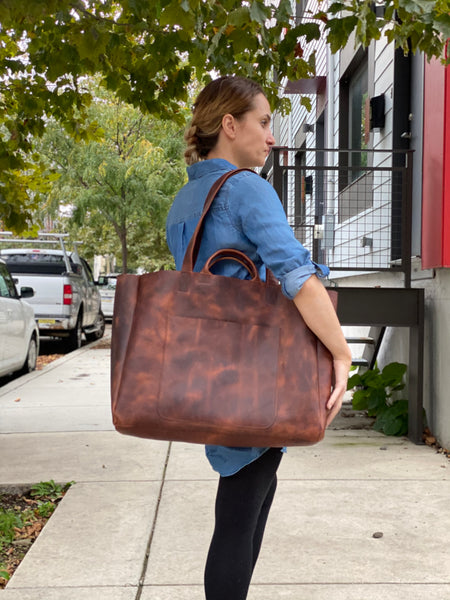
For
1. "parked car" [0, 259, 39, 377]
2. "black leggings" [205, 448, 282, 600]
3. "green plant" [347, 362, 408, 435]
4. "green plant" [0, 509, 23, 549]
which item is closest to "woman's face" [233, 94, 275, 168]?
"black leggings" [205, 448, 282, 600]

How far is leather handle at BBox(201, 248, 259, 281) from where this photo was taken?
1.90 meters

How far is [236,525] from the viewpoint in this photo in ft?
6.46

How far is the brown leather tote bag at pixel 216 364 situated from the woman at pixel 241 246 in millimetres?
53

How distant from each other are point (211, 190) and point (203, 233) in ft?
0.40

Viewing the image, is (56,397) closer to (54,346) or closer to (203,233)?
(203,233)

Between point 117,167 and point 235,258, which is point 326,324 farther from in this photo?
point 117,167

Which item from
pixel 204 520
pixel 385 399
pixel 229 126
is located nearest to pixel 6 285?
pixel 385 399

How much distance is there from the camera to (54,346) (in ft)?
52.2

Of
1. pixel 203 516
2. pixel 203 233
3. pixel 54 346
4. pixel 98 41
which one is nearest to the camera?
pixel 203 233

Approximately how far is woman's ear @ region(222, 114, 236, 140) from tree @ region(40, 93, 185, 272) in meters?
13.6

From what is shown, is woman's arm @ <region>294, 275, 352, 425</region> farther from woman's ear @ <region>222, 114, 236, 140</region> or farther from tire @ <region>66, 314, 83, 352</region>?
tire @ <region>66, 314, 83, 352</region>

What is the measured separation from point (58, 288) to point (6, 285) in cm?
361

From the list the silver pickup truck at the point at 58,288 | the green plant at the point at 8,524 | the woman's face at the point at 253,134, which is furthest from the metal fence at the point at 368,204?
the silver pickup truck at the point at 58,288

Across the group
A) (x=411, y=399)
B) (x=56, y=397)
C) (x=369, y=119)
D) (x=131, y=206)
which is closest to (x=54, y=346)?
(x=131, y=206)
